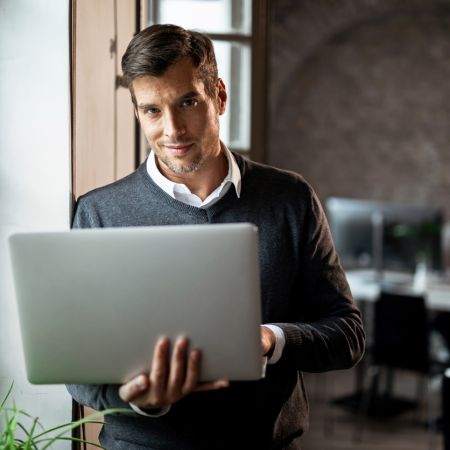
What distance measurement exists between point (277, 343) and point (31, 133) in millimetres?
769

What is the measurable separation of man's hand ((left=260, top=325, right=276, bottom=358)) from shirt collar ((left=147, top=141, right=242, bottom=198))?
364mm

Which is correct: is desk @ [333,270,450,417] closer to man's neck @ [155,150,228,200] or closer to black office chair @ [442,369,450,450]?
black office chair @ [442,369,450,450]

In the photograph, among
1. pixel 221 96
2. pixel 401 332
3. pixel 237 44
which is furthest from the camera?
pixel 401 332

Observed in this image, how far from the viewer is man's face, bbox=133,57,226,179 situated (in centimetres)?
169

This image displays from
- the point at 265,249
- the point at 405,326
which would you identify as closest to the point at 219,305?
the point at 265,249

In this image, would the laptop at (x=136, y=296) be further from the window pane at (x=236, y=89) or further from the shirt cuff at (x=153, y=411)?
the window pane at (x=236, y=89)

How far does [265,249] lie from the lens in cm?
177

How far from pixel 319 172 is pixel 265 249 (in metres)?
5.85

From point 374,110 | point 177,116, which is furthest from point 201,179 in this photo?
point 374,110

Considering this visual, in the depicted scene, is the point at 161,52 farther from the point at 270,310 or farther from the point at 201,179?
the point at 270,310

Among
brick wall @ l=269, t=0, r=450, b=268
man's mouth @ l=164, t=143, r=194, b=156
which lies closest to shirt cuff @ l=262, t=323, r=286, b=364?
man's mouth @ l=164, t=143, r=194, b=156

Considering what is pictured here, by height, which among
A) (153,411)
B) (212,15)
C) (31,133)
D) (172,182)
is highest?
(212,15)

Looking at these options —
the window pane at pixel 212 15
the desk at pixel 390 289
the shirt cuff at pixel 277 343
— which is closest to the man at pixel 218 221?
the shirt cuff at pixel 277 343

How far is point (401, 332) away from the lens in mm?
4566
